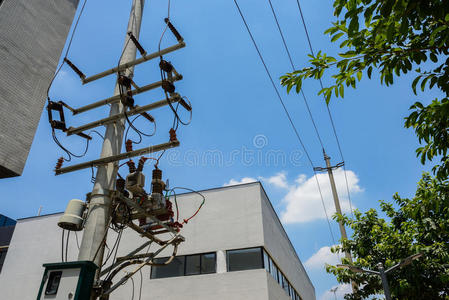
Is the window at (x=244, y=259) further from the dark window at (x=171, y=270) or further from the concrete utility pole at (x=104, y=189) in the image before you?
the concrete utility pole at (x=104, y=189)

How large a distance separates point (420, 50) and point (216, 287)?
48.3ft

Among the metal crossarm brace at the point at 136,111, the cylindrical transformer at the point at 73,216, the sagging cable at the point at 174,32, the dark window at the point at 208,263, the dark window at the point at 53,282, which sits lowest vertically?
the dark window at the point at 53,282

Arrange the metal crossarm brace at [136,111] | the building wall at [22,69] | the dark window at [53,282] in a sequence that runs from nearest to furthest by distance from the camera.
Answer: the dark window at [53,282]
the metal crossarm brace at [136,111]
the building wall at [22,69]

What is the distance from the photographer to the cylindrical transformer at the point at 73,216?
6848 mm

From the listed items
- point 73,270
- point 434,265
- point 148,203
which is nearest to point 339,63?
point 148,203

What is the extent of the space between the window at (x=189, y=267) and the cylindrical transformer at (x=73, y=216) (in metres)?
10.9

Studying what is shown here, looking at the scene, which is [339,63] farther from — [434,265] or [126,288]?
[126,288]

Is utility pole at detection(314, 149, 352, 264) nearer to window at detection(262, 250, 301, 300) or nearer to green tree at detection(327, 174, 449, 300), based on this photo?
green tree at detection(327, 174, 449, 300)

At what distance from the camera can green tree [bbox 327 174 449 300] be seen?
13672mm

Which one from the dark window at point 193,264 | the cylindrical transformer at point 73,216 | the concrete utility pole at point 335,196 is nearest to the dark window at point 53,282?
the cylindrical transformer at point 73,216

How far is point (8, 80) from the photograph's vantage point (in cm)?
944

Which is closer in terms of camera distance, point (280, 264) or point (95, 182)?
point (95, 182)

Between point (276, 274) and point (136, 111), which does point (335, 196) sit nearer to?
point (276, 274)

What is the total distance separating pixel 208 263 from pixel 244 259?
78.5 inches
